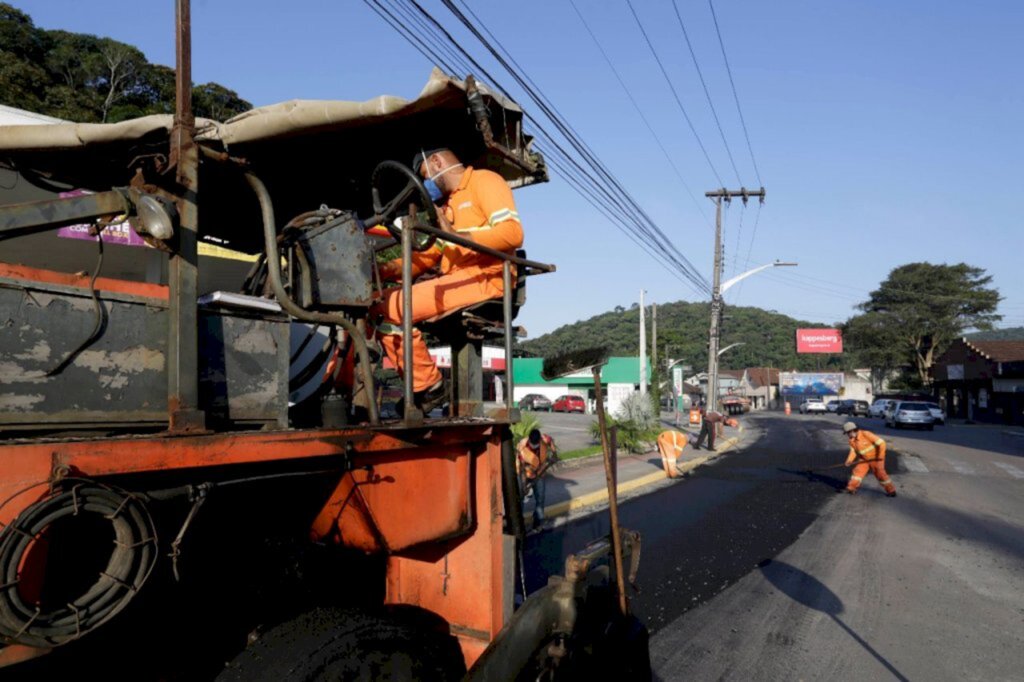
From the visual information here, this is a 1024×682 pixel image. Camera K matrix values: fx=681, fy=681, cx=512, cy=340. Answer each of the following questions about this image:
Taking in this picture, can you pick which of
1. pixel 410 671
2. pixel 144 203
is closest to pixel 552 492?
pixel 410 671

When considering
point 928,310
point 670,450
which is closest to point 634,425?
point 670,450

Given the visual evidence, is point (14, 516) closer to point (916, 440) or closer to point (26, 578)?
point (26, 578)

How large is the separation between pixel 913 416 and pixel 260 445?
119 feet

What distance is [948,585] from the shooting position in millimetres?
6551

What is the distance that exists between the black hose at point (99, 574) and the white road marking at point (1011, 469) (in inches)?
721

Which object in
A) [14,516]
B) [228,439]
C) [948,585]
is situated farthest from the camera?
[948,585]

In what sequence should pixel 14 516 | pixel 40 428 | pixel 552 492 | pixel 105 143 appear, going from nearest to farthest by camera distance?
pixel 14 516, pixel 40 428, pixel 105 143, pixel 552 492

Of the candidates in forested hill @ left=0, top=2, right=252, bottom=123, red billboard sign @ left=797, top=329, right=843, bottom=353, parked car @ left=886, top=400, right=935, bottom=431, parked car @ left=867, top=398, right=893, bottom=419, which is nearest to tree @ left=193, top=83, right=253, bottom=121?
forested hill @ left=0, top=2, right=252, bottom=123

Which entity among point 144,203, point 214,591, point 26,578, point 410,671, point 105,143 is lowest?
point 410,671

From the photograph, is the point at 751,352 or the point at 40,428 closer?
the point at 40,428

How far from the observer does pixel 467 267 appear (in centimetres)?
298

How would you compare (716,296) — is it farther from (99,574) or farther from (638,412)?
(99,574)

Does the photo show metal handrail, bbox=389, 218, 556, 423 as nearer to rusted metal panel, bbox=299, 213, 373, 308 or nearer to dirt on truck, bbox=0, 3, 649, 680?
dirt on truck, bbox=0, 3, 649, 680

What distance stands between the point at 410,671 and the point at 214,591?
2.22ft
